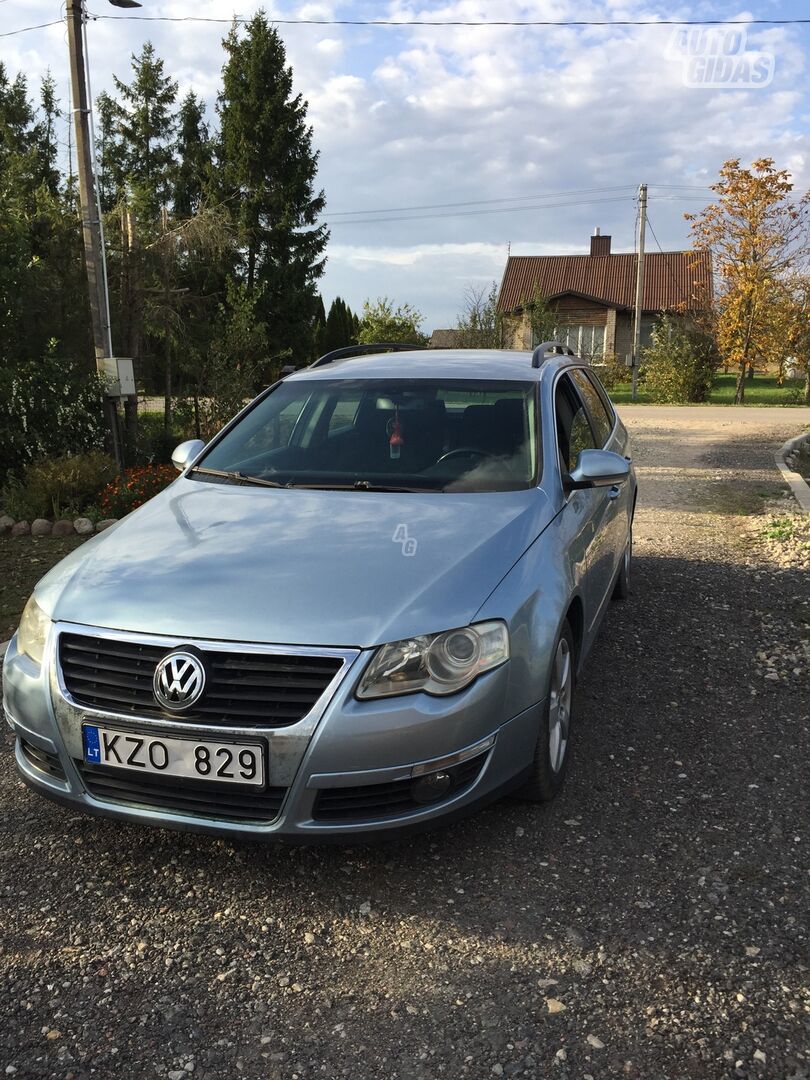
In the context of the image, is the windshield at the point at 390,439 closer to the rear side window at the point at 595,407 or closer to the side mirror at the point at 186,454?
the side mirror at the point at 186,454

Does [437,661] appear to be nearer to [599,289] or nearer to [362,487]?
[362,487]

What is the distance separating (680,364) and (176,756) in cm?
2903

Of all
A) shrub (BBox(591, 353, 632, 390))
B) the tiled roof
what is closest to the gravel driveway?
shrub (BBox(591, 353, 632, 390))

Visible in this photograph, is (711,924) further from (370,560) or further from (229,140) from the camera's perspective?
(229,140)

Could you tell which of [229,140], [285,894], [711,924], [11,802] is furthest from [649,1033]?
[229,140]

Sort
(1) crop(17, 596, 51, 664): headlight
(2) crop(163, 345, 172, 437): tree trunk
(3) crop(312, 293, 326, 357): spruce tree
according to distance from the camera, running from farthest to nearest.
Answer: (3) crop(312, 293, 326, 357): spruce tree, (2) crop(163, 345, 172, 437): tree trunk, (1) crop(17, 596, 51, 664): headlight

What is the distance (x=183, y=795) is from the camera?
8.89ft

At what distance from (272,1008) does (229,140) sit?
31.7m

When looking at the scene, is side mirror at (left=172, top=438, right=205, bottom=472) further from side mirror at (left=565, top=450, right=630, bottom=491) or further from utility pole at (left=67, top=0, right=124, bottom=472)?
utility pole at (left=67, top=0, right=124, bottom=472)

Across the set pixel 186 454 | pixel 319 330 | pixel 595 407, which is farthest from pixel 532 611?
pixel 319 330

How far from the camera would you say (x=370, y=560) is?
2967 mm

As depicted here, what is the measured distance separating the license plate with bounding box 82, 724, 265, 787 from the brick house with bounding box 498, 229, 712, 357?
37.8m

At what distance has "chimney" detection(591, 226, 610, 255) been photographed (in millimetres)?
53656

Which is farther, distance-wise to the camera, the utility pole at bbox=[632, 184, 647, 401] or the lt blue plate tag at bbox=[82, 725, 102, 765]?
the utility pole at bbox=[632, 184, 647, 401]
